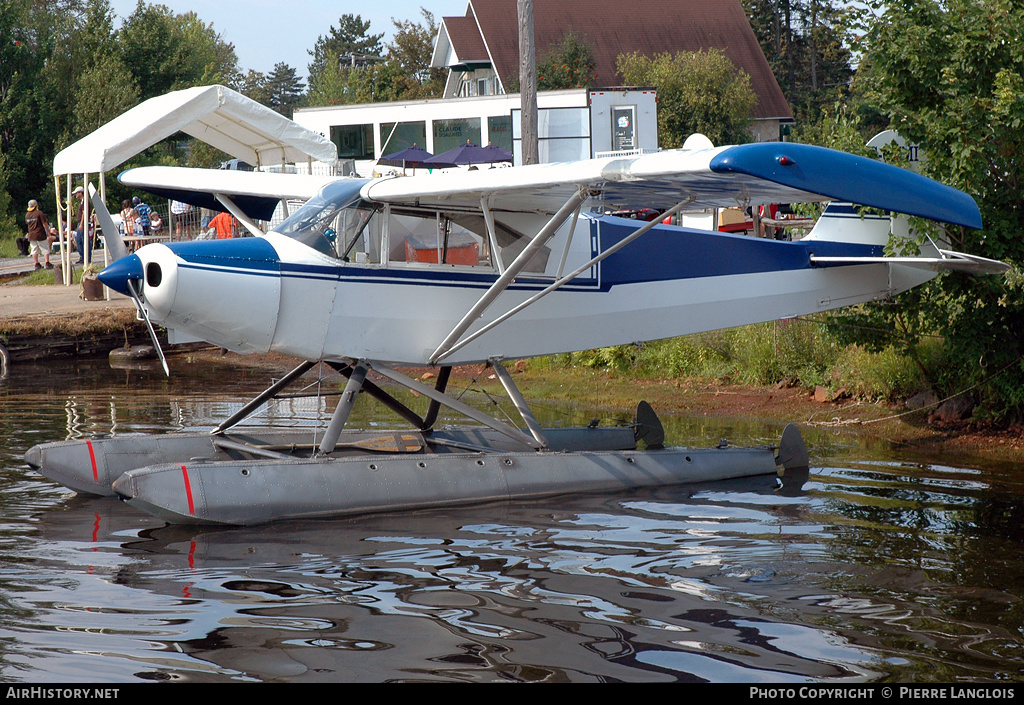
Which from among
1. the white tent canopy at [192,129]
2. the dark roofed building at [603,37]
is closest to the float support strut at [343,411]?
the white tent canopy at [192,129]

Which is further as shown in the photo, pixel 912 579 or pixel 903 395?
pixel 903 395

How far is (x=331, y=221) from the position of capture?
7.55 meters

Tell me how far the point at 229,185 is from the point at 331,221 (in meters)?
2.08

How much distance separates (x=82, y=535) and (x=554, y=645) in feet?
12.1

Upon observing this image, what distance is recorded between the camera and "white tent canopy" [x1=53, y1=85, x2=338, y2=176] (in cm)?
1716

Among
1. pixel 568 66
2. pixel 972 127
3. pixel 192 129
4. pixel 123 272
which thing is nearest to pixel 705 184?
pixel 972 127

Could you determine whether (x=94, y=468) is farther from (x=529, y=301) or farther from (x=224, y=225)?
(x=224, y=225)

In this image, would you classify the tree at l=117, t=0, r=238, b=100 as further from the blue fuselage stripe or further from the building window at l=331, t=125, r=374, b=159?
the blue fuselage stripe

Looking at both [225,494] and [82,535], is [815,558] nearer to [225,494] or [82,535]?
[225,494]

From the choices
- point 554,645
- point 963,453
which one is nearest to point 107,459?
point 554,645

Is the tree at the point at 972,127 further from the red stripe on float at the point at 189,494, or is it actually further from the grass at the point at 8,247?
the grass at the point at 8,247

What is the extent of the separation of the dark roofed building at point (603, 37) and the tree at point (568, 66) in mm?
1277

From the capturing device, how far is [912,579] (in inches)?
225

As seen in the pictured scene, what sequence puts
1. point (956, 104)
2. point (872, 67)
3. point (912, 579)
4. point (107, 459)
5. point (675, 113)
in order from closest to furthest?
point (912, 579) < point (107, 459) < point (956, 104) < point (872, 67) < point (675, 113)
